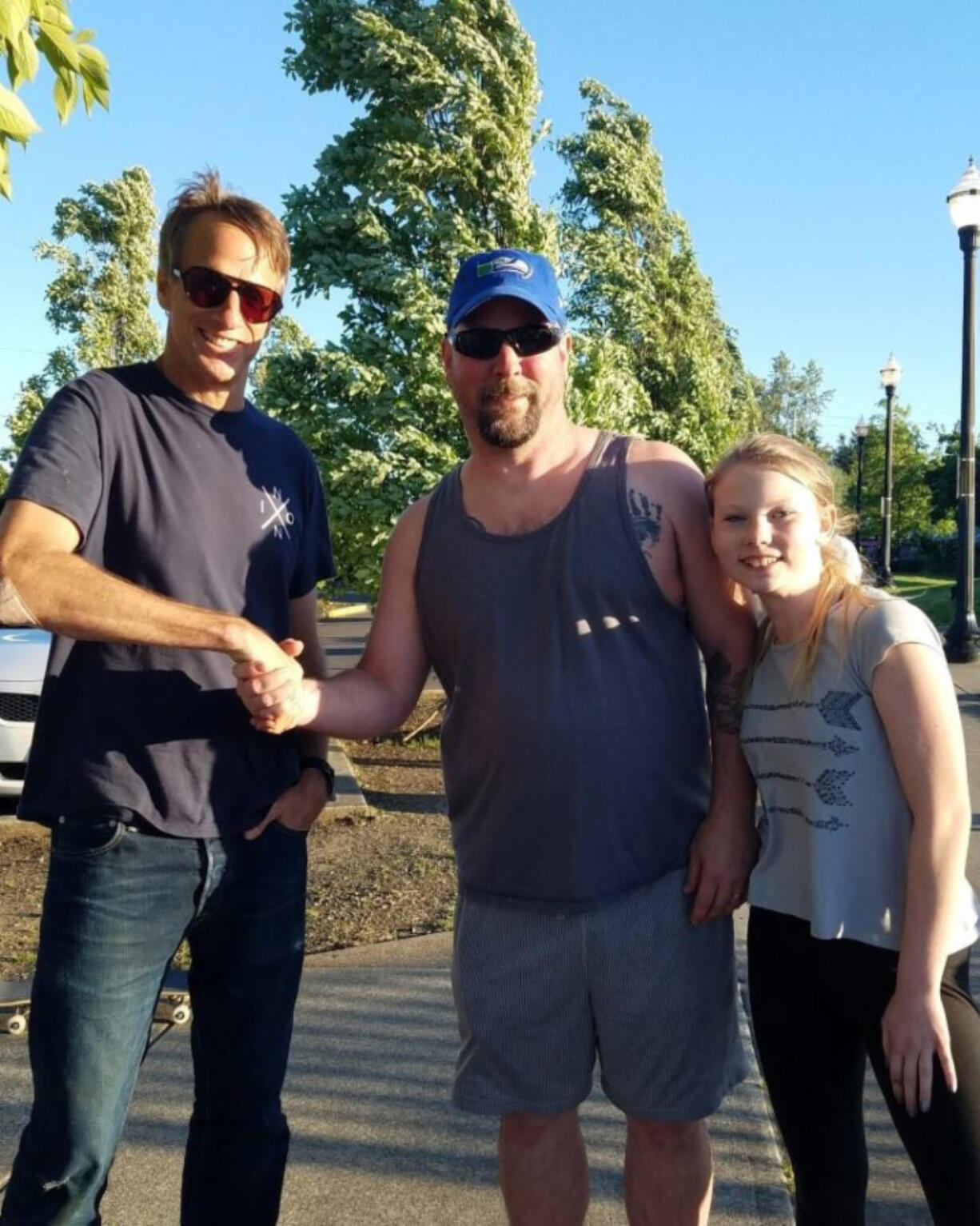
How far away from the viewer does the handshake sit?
227 centimetres

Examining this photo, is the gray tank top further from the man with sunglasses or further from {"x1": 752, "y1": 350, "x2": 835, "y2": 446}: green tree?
{"x1": 752, "y1": 350, "x2": 835, "y2": 446}: green tree

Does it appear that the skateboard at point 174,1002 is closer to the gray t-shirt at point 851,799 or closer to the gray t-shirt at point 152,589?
the gray t-shirt at point 152,589

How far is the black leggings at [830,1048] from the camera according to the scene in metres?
2.14

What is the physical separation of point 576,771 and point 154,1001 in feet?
3.08

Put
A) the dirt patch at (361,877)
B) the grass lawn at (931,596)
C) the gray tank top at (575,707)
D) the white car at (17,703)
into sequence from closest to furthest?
1. the gray tank top at (575,707)
2. the dirt patch at (361,877)
3. the white car at (17,703)
4. the grass lawn at (931,596)

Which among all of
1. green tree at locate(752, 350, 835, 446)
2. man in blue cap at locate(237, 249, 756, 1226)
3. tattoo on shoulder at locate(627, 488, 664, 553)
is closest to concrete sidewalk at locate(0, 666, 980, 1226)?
man in blue cap at locate(237, 249, 756, 1226)

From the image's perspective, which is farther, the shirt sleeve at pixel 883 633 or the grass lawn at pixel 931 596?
the grass lawn at pixel 931 596

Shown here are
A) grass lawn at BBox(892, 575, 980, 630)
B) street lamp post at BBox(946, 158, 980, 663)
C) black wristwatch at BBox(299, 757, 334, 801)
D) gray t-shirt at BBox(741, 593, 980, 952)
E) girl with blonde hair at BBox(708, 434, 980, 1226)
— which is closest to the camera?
girl with blonde hair at BBox(708, 434, 980, 1226)

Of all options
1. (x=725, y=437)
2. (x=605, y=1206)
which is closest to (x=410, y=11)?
(x=605, y=1206)

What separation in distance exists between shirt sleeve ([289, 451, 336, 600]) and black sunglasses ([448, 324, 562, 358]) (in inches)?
17.6

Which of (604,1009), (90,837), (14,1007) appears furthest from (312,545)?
(14,1007)

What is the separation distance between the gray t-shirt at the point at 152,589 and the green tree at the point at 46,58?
49cm

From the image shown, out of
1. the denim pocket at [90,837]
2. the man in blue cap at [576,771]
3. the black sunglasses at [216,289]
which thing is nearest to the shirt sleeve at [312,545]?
the man in blue cap at [576,771]

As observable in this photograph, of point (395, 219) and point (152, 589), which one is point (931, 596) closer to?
point (395, 219)
